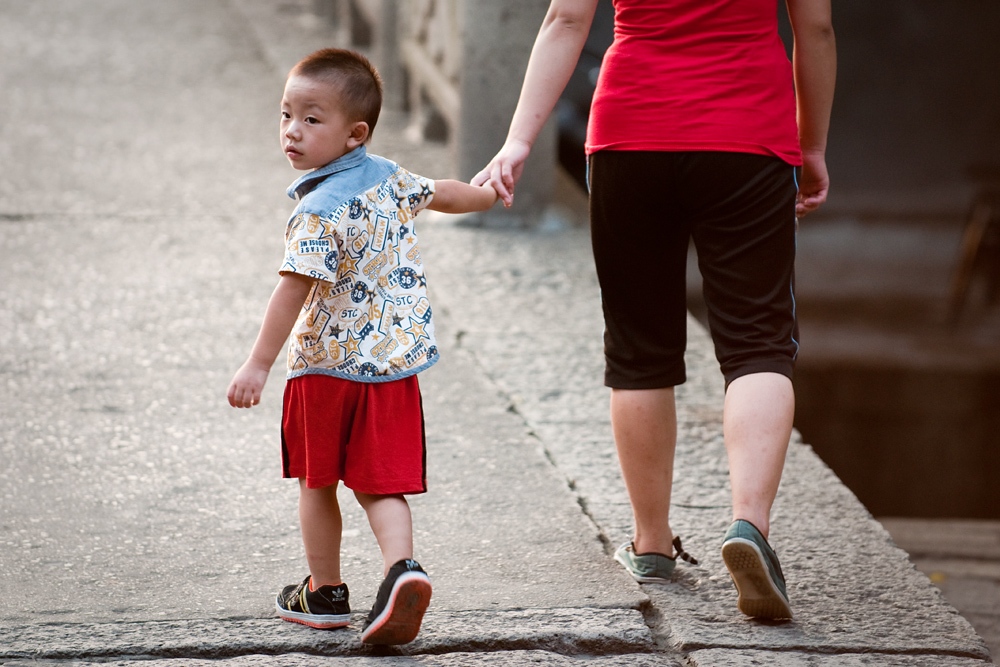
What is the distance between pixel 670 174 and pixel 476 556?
0.96 metres

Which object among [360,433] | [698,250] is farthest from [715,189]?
[360,433]

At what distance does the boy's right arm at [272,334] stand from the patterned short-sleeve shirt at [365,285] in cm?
9

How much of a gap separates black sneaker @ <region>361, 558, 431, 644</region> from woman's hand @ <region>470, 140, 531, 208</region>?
76 cm

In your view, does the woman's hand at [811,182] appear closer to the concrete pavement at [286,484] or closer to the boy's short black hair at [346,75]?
the concrete pavement at [286,484]

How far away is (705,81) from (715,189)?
0.21 meters

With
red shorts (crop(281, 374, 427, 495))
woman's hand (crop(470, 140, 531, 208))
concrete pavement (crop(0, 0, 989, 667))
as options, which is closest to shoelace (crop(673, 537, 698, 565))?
concrete pavement (crop(0, 0, 989, 667))

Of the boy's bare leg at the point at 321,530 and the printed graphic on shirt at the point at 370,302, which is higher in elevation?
the printed graphic on shirt at the point at 370,302

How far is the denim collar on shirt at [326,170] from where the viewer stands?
7.92 feet

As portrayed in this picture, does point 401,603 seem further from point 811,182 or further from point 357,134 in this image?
point 811,182

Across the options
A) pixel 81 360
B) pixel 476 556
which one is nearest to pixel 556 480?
pixel 476 556

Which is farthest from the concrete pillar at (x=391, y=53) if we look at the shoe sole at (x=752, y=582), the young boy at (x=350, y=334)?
the shoe sole at (x=752, y=582)

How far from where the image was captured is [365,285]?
2.42 meters

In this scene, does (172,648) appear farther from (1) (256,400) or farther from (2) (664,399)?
(2) (664,399)

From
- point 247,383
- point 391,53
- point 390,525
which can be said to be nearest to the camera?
point 247,383
